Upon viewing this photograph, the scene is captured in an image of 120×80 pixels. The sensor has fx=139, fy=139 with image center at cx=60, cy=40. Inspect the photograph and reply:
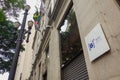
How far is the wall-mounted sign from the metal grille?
1025mm

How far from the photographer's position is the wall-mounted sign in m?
3.07

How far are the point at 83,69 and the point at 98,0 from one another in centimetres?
216

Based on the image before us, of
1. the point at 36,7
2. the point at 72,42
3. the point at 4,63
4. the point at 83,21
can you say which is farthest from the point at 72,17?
the point at 4,63

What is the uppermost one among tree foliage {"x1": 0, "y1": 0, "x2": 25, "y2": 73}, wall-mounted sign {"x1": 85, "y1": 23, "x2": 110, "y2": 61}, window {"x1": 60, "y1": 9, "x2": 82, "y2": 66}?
tree foliage {"x1": 0, "y1": 0, "x2": 25, "y2": 73}

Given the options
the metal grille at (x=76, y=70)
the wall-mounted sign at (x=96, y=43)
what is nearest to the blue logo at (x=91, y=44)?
the wall-mounted sign at (x=96, y=43)

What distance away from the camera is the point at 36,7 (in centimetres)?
1352

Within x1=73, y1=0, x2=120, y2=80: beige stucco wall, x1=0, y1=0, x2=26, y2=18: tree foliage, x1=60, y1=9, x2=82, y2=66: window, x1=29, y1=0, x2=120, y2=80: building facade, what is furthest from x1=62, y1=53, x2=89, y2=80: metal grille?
x1=0, y1=0, x2=26, y2=18: tree foliage

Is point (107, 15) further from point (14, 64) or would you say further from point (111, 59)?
point (14, 64)

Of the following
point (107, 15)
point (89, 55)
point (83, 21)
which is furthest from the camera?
point (83, 21)

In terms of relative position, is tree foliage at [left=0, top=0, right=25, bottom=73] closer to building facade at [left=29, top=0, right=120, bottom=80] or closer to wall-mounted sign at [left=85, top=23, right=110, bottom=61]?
building facade at [left=29, top=0, right=120, bottom=80]

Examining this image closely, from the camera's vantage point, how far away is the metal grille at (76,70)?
14.6ft

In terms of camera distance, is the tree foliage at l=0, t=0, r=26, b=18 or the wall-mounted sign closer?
the wall-mounted sign

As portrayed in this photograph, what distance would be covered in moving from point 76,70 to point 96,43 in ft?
6.44

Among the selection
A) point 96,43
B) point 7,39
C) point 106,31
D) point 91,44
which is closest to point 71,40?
point 91,44
